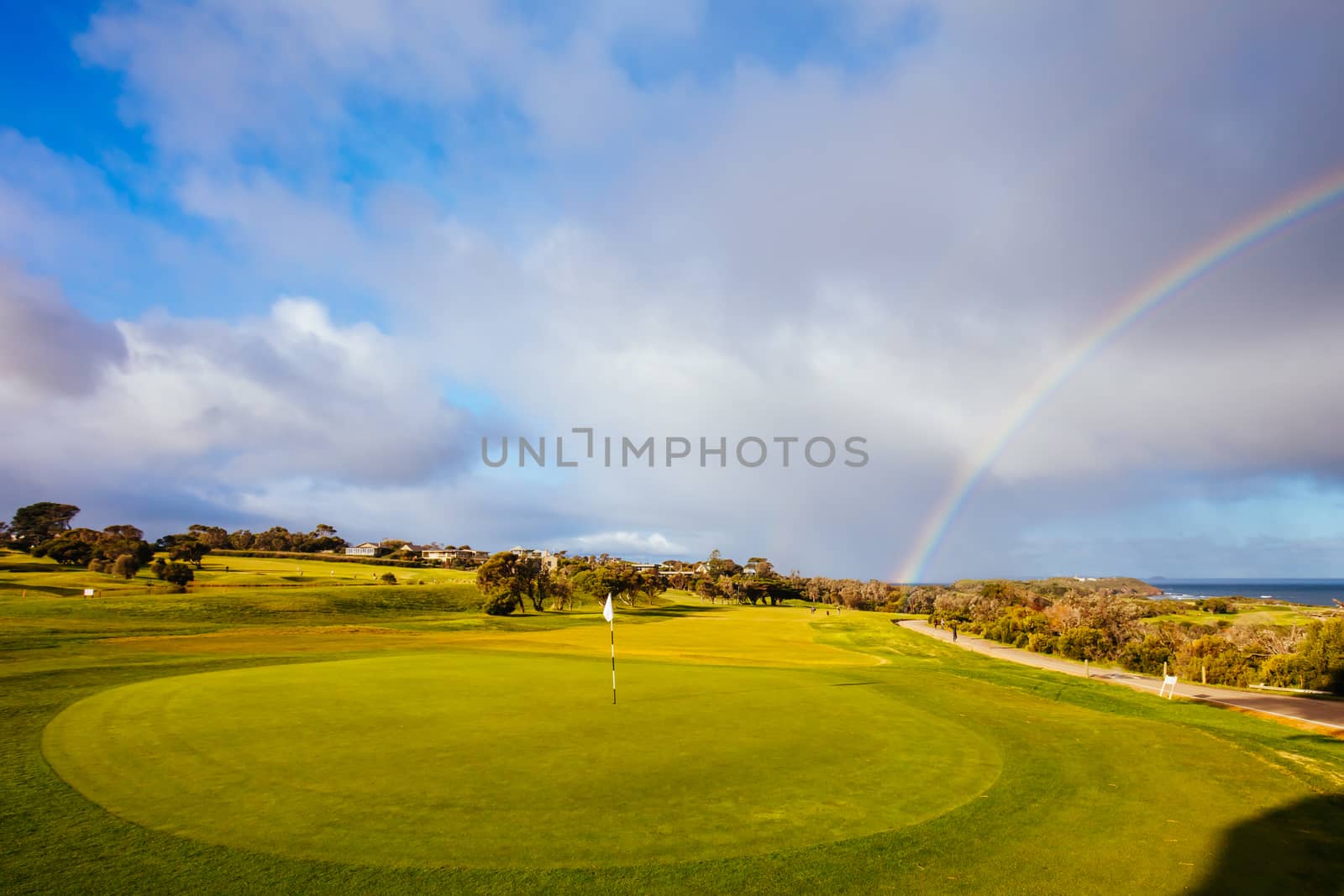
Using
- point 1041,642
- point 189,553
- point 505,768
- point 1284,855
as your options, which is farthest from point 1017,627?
point 189,553

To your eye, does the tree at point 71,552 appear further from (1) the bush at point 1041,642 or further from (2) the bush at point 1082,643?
(2) the bush at point 1082,643

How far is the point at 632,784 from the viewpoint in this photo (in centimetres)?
1022

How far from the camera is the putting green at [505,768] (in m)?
8.15

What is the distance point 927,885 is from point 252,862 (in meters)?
7.67

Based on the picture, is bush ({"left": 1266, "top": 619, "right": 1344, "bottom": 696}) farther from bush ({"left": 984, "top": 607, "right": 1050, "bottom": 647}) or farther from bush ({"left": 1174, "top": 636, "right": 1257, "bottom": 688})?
bush ({"left": 984, "top": 607, "right": 1050, "bottom": 647})

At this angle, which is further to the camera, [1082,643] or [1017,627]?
[1017,627]

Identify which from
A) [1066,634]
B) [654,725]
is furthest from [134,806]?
[1066,634]

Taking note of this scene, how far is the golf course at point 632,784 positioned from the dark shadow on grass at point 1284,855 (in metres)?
0.04

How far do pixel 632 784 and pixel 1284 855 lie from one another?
8999 millimetres

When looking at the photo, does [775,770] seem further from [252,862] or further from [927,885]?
[252,862]

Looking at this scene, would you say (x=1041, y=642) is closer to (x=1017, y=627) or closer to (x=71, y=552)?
(x=1017, y=627)

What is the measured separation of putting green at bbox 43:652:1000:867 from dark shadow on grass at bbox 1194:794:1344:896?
321cm

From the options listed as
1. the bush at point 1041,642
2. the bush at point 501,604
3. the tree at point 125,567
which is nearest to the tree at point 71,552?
the tree at point 125,567

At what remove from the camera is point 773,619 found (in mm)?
68562
